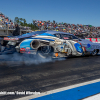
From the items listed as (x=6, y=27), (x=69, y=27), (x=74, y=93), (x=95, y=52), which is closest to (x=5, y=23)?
(x=6, y=27)

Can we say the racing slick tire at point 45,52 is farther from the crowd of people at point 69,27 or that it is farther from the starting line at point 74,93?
the crowd of people at point 69,27

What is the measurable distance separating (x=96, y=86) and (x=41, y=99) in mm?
1560

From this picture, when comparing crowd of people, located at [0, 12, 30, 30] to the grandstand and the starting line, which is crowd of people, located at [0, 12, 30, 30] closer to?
the grandstand

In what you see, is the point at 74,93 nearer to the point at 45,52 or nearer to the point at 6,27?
the point at 45,52

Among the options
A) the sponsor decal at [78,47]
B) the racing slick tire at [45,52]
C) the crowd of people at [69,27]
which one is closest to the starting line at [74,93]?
the racing slick tire at [45,52]

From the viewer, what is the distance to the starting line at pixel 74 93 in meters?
2.56

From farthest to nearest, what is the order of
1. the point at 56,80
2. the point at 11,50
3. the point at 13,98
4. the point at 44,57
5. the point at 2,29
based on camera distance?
the point at 2,29 → the point at 44,57 → the point at 11,50 → the point at 56,80 → the point at 13,98

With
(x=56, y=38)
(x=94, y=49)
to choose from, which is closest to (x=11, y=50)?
(x=56, y=38)

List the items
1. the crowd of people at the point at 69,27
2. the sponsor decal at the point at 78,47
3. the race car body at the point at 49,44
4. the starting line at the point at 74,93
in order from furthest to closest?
the crowd of people at the point at 69,27 < the sponsor decal at the point at 78,47 < the race car body at the point at 49,44 < the starting line at the point at 74,93

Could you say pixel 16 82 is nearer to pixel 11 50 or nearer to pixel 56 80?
pixel 56 80

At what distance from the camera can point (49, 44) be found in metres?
5.67

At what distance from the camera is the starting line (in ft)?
8.41

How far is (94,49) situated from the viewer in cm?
748

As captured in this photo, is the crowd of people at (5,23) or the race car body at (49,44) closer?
the race car body at (49,44)
